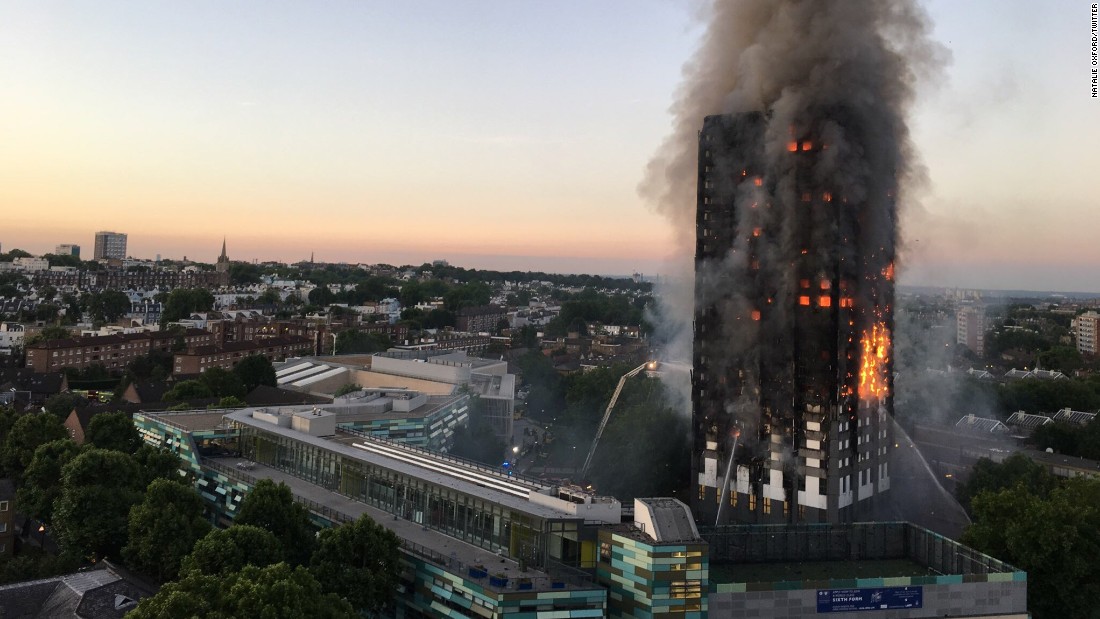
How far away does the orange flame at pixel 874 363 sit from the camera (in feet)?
148

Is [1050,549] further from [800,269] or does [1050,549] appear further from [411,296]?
[411,296]

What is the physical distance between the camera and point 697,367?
47.7 metres

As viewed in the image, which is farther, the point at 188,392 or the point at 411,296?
the point at 411,296

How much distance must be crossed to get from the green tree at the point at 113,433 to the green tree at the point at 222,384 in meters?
22.0

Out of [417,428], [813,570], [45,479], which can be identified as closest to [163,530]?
[45,479]

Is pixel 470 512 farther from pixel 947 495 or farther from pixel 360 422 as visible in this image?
pixel 947 495

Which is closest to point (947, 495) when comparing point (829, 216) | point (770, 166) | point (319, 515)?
point (829, 216)

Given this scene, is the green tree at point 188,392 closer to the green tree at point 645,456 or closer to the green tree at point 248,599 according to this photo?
the green tree at point 645,456

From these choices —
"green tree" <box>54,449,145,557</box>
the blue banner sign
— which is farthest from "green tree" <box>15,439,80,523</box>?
the blue banner sign

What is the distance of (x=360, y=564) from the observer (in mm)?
27406

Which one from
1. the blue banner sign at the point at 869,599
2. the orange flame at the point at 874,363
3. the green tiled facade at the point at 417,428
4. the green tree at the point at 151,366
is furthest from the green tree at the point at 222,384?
the blue banner sign at the point at 869,599

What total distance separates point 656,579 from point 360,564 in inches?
368

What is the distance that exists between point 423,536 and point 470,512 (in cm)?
216

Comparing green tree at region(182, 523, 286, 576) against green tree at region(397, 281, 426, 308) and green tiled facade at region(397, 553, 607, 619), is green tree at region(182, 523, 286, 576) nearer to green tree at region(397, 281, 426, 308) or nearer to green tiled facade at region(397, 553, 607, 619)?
green tiled facade at region(397, 553, 607, 619)
